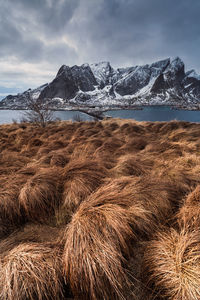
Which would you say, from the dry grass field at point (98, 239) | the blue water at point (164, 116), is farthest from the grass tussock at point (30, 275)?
the blue water at point (164, 116)

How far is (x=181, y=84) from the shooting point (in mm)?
194125

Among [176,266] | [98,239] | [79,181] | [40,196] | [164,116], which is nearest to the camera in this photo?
[176,266]

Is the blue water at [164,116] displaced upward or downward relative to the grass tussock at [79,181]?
upward

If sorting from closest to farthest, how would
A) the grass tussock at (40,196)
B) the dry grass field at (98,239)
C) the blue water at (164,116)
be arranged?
the dry grass field at (98,239)
the grass tussock at (40,196)
the blue water at (164,116)

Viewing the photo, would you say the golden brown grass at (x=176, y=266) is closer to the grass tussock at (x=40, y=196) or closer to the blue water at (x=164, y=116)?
the grass tussock at (x=40, y=196)

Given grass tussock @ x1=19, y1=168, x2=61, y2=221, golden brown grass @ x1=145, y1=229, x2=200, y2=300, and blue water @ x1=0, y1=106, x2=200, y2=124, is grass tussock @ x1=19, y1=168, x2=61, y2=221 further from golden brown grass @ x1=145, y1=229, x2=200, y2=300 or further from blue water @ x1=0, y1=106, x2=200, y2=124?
blue water @ x1=0, y1=106, x2=200, y2=124

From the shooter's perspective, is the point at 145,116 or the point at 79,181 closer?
the point at 79,181

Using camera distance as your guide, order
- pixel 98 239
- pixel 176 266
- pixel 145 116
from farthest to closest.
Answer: pixel 145 116 → pixel 98 239 → pixel 176 266

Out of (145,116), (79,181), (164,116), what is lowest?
(79,181)

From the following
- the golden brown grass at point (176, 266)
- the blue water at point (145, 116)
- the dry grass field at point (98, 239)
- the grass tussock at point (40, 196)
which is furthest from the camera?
the blue water at point (145, 116)

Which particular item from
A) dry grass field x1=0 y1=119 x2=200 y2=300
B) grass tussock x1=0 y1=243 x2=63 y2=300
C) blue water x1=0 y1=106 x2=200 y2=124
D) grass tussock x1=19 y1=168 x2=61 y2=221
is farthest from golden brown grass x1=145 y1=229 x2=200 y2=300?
blue water x1=0 y1=106 x2=200 y2=124

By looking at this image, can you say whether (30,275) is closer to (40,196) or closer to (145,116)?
(40,196)

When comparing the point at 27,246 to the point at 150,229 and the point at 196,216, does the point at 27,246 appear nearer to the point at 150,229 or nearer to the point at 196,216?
the point at 150,229

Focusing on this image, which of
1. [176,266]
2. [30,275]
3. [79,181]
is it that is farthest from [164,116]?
[30,275]
